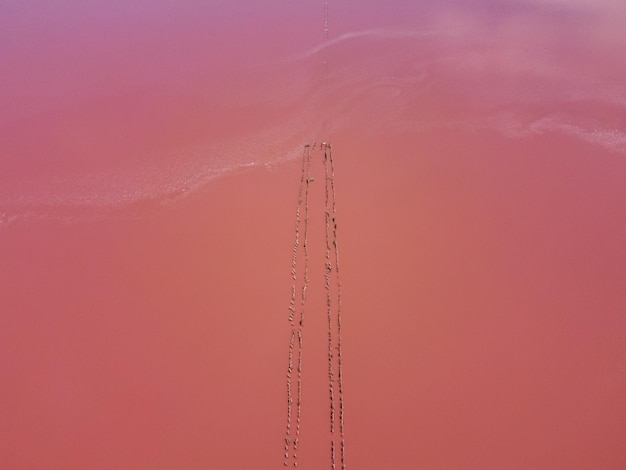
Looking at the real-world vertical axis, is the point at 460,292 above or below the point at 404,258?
below

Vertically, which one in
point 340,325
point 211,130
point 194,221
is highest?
point 211,130

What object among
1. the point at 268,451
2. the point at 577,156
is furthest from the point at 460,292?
Result: the point at 577,156

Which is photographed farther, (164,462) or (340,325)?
(340,325)

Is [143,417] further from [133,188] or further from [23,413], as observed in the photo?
[133,188]

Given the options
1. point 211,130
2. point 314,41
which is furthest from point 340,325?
point 314,41

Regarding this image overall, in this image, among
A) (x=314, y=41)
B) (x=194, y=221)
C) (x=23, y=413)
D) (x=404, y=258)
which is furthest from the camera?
(x=314, y=41)

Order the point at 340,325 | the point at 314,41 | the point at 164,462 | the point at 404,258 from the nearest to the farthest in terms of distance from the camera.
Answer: the point at 164,462
the point at 340,325
the point at 404,258
the point at 314,41
